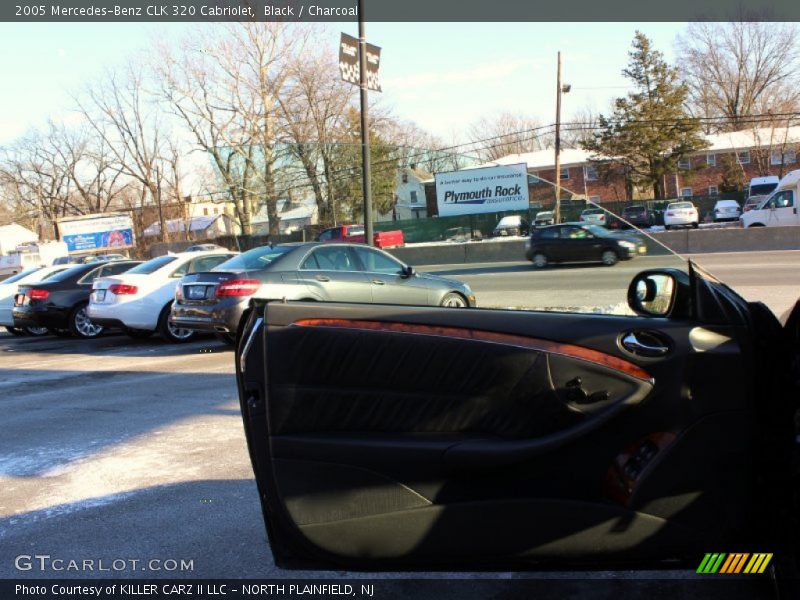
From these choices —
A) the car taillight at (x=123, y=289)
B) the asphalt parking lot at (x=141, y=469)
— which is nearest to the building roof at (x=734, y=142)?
the car taillight at (x=123, y=289)

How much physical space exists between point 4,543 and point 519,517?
289 cm

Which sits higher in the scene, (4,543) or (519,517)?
(519,517)

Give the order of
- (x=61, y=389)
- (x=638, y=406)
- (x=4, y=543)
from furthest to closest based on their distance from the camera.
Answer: (x=61, y=389) → (x=4, y=543) → (x=638, y=406)

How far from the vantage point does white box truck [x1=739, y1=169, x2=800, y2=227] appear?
2881 centimetres

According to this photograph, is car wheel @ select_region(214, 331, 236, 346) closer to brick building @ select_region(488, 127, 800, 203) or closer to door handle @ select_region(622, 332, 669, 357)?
door handle @ select_region(622, 332, 669, 357)

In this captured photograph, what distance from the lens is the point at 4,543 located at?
3.93 m

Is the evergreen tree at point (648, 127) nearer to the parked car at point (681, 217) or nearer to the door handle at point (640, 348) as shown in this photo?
the parked car at point (681, 217)

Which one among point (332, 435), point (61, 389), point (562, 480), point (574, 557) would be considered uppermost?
point (332, 435)

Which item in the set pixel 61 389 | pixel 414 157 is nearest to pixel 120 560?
pixel 414 157

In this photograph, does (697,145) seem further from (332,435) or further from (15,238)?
(15,238)

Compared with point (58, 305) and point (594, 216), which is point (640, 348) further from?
point (58, 305)

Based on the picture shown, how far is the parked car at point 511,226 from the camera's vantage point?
410cm

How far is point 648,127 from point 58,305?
159ft

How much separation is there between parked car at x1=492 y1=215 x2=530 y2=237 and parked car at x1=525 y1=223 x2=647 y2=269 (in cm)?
7
